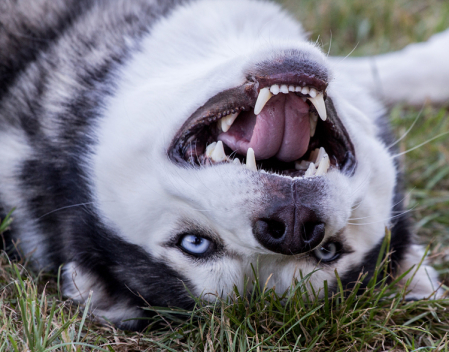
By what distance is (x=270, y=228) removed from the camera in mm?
1995

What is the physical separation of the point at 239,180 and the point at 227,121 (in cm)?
30

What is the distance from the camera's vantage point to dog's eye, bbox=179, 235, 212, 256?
225cm

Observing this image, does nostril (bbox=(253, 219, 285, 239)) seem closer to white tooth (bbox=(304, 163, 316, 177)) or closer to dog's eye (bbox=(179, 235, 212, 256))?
white tooth (bbox=(304, 163, 316, 177))

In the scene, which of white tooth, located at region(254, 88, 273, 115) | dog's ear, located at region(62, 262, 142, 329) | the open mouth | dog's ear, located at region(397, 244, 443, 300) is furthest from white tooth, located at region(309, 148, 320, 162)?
dog's ear, located at region(62, 262, 142, 329)

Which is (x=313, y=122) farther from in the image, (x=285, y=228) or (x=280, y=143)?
(x=285, y=228)

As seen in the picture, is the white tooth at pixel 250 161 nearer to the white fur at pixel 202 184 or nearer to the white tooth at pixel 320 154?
the white fur at pixel 202 184

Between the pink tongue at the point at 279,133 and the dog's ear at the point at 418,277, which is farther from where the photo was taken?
the dog's ear at the point at 418,277

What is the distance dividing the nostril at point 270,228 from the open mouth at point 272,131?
0.23 meters

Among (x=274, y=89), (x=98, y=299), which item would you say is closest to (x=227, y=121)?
(x=274, y=89)

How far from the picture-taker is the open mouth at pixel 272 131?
83.8 inches

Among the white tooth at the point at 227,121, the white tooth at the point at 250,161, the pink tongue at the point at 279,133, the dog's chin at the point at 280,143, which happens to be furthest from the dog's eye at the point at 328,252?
the white tooth at the point at 227,121

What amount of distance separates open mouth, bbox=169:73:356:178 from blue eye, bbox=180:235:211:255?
1.01 ft

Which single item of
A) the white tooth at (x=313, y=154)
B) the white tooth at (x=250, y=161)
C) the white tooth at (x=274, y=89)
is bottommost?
the white tooth at (x=250, y=161)

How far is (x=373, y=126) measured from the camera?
2797 millimetres
